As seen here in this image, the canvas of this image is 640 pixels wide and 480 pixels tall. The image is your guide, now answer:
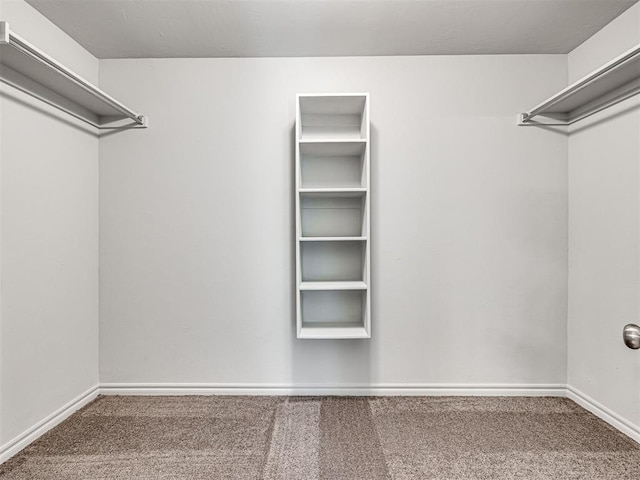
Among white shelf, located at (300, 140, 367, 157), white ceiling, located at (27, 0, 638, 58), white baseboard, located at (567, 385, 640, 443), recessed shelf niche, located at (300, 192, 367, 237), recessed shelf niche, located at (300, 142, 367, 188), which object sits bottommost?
white baseboard, located at (567, 385, 640, 443)

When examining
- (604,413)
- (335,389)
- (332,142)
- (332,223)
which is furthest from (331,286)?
(604,413)

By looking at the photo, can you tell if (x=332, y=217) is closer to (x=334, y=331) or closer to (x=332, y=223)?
(x=332, y=223)

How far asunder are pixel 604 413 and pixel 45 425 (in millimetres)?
2945

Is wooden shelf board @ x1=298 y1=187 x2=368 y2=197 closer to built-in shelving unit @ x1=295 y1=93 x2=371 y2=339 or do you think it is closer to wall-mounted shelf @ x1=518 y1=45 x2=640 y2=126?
built-in shelving unit @ x1=295 y1=93 x2=371 y2=339

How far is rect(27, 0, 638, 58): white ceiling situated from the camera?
1793 millimetres

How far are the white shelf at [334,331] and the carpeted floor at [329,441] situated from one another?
16.9 inches

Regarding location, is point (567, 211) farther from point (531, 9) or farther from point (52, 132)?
point (52, 132)

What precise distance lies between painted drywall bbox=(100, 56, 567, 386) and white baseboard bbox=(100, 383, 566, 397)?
44mm

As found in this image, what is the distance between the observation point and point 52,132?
1.89 metres

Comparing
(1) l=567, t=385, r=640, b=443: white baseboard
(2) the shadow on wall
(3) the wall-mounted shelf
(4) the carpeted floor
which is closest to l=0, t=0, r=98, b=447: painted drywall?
(2) the shadow on wall

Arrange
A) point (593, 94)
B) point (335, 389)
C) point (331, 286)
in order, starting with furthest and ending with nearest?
point (335, 389) < point (331, 286) < point (593, 94)

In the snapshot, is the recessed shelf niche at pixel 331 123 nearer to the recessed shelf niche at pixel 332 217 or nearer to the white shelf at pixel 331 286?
the recessed shelf niche at pixel 332 217

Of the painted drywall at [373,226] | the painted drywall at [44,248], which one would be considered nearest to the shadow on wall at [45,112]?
the painted drywall at [44,248]

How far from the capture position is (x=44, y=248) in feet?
6.06
